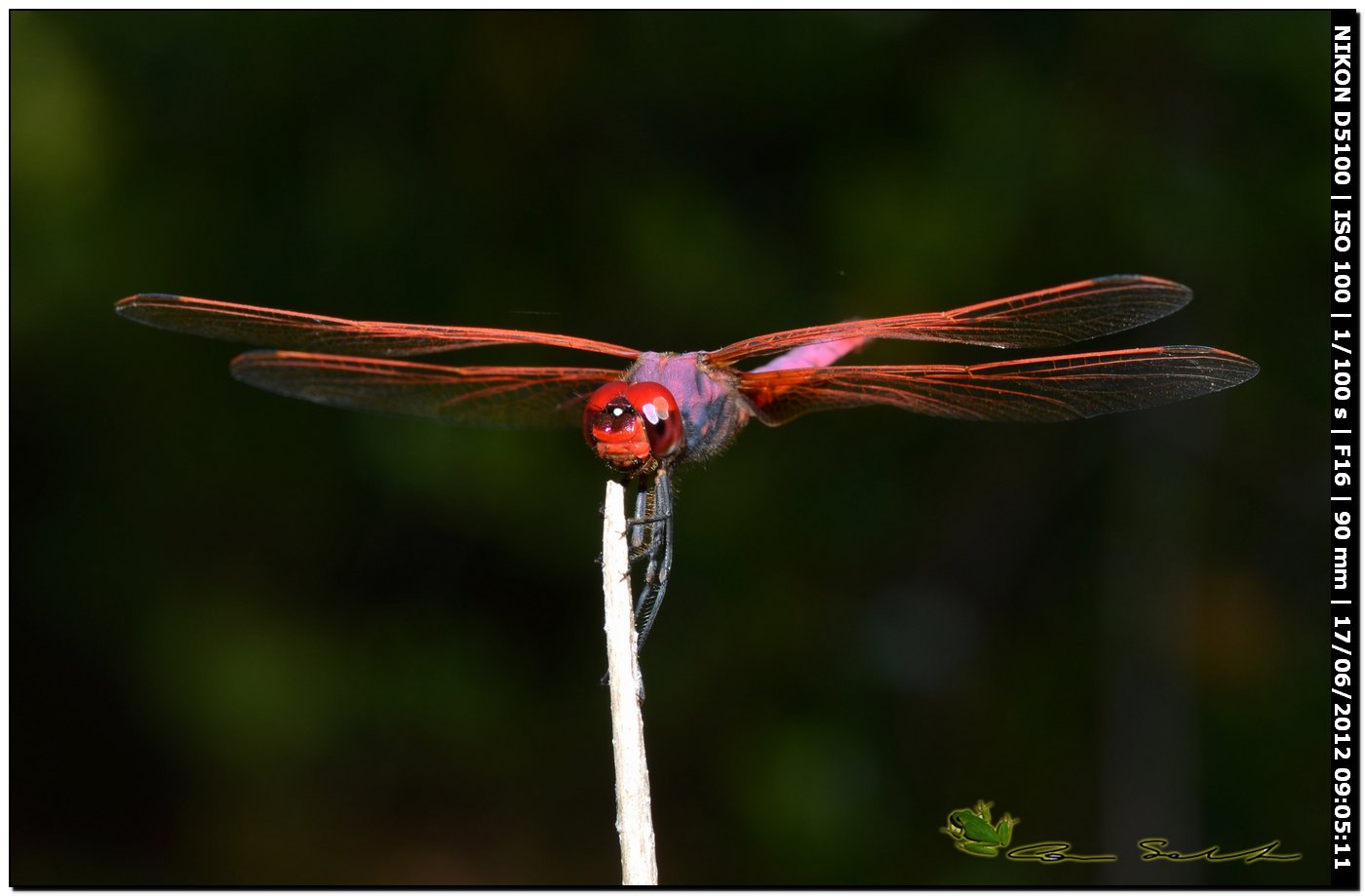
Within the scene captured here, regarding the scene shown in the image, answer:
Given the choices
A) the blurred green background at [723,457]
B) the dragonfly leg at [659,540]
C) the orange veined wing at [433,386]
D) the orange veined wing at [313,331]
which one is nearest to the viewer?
the dragonfly leg at [659,540]

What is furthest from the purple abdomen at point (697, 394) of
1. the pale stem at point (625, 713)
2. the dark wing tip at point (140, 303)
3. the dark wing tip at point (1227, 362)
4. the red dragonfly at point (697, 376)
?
the dark wing tip at point (140, 303)

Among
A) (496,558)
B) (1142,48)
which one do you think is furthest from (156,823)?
(1142,48)

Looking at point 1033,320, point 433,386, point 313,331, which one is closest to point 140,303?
point 313,331

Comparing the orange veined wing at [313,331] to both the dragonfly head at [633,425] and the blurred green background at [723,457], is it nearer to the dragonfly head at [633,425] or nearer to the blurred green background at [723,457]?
the dragonfly head at [633,425]

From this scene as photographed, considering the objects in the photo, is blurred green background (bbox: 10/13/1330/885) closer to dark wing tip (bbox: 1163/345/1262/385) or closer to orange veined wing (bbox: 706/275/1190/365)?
orange veined wing (bbox: 706/275/1190/365)

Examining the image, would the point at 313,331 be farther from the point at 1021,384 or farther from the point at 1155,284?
the point at 1155,284

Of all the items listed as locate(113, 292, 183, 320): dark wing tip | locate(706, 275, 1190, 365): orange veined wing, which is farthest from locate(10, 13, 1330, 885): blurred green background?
locate(706, 275, 1190, 365): orange veined wing

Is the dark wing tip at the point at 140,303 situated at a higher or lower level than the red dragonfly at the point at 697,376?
higher

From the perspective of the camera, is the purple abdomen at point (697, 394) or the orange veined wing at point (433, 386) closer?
the purple abdomen at point (697, 394)
